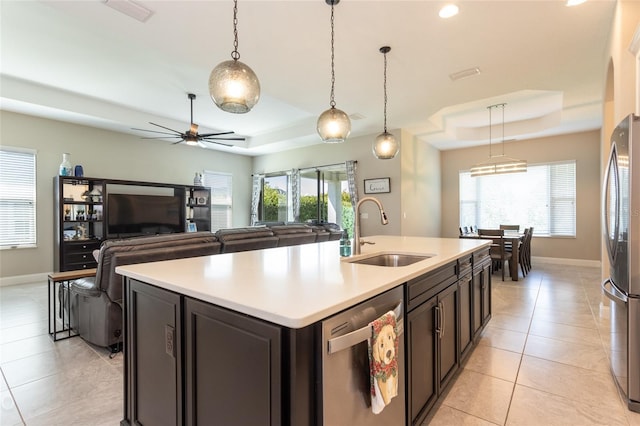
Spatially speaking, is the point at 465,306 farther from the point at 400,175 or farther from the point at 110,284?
the point at 400,175

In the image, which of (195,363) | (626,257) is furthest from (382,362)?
(626,257)

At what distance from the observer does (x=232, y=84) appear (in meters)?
1.80

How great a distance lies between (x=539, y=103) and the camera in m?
5.46

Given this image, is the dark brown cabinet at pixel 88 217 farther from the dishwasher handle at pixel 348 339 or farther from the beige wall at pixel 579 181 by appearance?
the beige wall at pixel 579 181

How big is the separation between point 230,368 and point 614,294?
2.51 meters

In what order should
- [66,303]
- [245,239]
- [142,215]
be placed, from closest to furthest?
[66,303] → [245,239] → [142,215]

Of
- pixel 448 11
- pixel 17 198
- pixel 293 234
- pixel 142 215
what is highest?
pixel 448 11

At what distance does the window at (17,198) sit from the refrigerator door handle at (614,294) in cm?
809

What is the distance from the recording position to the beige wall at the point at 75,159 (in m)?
5.42

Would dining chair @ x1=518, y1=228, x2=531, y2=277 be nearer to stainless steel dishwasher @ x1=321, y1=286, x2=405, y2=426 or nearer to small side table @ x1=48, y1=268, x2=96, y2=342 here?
stainless steel dishwasher @ x1=321, y1=286, x2=405, y2=426

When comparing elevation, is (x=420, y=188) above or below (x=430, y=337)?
above

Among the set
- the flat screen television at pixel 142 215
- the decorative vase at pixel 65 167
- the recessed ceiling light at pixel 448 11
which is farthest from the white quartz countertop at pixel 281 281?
the flat screen television at pixel 142 215

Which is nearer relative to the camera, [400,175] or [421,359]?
[421,359]

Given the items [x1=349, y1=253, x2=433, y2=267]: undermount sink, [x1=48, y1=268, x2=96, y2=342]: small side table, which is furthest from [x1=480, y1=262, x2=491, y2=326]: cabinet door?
[x1=48, y1=268, x2=96, y2=342]: small side table
